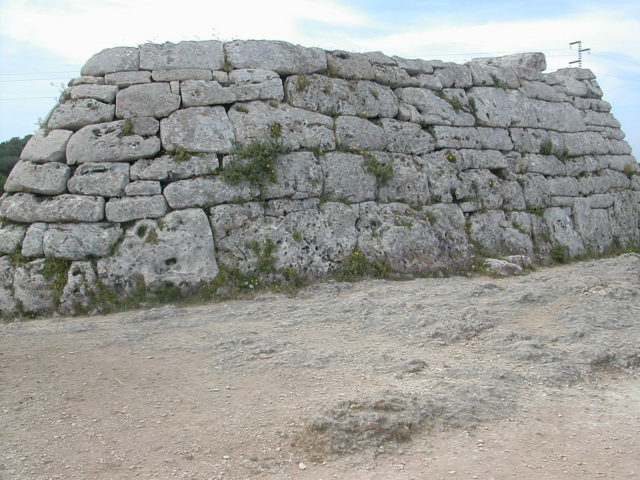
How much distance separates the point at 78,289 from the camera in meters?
7.17

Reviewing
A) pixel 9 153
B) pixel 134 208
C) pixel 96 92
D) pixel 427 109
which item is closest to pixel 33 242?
pixel 134 208

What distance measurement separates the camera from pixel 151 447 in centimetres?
407

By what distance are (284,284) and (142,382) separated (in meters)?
3.02

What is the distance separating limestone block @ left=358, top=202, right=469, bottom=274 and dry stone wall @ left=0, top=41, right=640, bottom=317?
24 mm

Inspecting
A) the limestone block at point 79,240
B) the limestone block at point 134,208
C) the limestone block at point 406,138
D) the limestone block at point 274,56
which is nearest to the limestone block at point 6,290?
the limestone block at point 79,240

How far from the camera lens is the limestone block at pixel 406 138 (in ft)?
31.1

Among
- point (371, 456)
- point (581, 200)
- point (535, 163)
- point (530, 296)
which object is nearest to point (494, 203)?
point (535, 163)

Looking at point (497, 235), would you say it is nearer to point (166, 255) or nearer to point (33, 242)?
point (166, 255)

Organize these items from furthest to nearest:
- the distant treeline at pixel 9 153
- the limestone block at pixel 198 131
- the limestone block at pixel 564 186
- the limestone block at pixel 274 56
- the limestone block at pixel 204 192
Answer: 1. the distant treeline at pixel 9 153
2. the limestone block at pixel 564 186
3. the limestone block at pixel 274 56
4. the limestone block at pixel 198 131
5. the limestone block at pixel 204 192

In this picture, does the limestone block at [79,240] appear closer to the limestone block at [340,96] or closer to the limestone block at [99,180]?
the limestone block at [99,180]

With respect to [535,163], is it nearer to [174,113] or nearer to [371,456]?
[174,113]

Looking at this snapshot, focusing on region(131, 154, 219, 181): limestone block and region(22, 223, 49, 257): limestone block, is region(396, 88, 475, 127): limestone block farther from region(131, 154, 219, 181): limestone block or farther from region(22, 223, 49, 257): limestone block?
region(22, 223, 49, 257): limestone block

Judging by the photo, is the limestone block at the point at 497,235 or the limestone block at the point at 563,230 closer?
the limestone block at the point at 497,235

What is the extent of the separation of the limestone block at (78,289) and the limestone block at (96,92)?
2.29m
